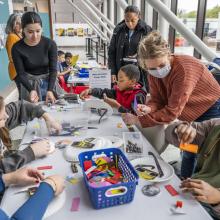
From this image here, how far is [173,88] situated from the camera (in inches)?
52.1

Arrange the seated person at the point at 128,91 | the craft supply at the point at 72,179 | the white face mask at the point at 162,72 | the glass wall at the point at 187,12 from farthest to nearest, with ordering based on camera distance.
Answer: the glass wall at the point at 187,12
the seated person at the point at 128,91
the white face mask at the point at 162,72
the craft supply at the point at 72,179

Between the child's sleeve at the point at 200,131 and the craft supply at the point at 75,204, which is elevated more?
the child's sleeve at the point at 200,131

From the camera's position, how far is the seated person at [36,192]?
0.76 m

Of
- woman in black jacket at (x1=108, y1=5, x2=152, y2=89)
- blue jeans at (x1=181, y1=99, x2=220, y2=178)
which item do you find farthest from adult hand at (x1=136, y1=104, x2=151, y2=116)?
woman in black jacket at (x1=108, y1=5, x2=152, y2=89)

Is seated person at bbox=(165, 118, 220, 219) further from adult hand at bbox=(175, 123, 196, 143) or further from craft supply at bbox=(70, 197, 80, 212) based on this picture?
craft supply at bbox=(70, 197, 80, 212)

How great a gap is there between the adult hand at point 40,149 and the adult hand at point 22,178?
0.19m

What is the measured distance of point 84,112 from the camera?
71.9 inches

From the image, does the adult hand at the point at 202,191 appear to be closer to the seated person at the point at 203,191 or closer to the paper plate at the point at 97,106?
the seated person at the point at 203,191

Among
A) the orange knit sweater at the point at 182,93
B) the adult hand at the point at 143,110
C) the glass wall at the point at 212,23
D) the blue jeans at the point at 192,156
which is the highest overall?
the glass wall at the point at 212,23

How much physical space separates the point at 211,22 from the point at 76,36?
795 cm

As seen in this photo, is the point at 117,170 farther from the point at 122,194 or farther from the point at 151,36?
the point at 151,36

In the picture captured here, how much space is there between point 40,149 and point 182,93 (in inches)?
Answer: 29.5

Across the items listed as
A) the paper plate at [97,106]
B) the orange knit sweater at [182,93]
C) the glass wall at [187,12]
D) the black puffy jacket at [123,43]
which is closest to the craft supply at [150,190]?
the orange knit sweater at [182,93]

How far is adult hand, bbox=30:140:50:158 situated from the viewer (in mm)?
1154
